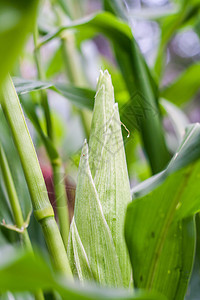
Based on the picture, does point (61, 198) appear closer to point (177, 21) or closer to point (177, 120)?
point (177, 120)

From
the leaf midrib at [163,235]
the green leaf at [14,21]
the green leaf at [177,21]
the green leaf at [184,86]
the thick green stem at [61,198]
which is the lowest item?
the leaf midrib at [163,235]

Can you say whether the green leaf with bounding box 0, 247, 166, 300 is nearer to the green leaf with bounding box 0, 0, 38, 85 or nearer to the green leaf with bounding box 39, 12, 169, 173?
the green leaf with bounding box 0, 0, 38, 85

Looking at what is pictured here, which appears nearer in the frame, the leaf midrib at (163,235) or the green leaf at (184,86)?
the leaf midrib at (163,235)

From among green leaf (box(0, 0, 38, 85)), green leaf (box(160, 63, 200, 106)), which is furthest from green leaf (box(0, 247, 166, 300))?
green leaf (box(160, 63, 200, 106))

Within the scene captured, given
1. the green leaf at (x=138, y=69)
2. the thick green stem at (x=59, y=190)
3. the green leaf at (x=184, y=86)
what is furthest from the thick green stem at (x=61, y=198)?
the green leaf at (x=184, y=86)

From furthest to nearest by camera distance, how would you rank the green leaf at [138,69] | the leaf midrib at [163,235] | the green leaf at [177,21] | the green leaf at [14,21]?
1. the green leaf at [177,21]
2. the green leaf at [138,69]
3. the leaf midrib at [163,235]
4. the green leaf at [14,21]

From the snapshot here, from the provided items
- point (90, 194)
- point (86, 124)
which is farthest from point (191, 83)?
point (90, 194)

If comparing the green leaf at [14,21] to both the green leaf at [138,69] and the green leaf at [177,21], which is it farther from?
the green leaf at [177,21]
